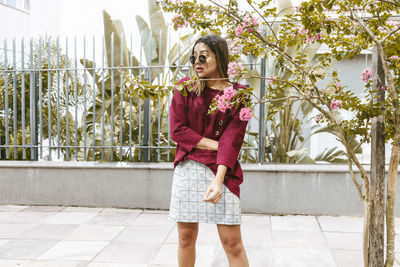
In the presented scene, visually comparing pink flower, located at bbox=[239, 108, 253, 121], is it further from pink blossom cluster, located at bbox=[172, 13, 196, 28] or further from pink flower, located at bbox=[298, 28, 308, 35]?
pink blossom cluster, located at bbox=[172, 13, 196, 28]

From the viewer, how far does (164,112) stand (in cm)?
679

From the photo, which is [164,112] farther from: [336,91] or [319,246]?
[336,91]

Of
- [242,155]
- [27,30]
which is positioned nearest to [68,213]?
[242,155]

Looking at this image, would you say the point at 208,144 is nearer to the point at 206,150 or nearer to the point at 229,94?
the point at 206,150

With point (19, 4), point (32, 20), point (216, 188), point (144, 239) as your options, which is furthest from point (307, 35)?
point (32, 20)

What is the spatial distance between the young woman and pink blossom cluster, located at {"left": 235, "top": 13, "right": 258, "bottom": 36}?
140mm

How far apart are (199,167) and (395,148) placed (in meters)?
1.14

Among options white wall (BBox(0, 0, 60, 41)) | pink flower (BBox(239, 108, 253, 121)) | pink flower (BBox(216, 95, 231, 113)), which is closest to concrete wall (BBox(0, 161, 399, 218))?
pink flower (BBox(239, 108, 253, 121))

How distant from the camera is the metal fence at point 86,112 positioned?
6156 millimetres

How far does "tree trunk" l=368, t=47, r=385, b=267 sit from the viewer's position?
2.56 m

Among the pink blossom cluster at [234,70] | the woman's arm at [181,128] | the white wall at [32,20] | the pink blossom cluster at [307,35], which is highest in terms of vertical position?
the white wall at [32,20]

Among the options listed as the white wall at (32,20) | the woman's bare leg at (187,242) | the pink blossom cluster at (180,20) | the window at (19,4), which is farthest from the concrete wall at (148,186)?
the window at (19,4)

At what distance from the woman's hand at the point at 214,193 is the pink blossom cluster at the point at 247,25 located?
96cm

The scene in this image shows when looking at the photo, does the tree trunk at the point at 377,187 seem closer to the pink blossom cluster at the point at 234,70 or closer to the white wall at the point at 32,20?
the pink blossom cluster at the point at 234,70
